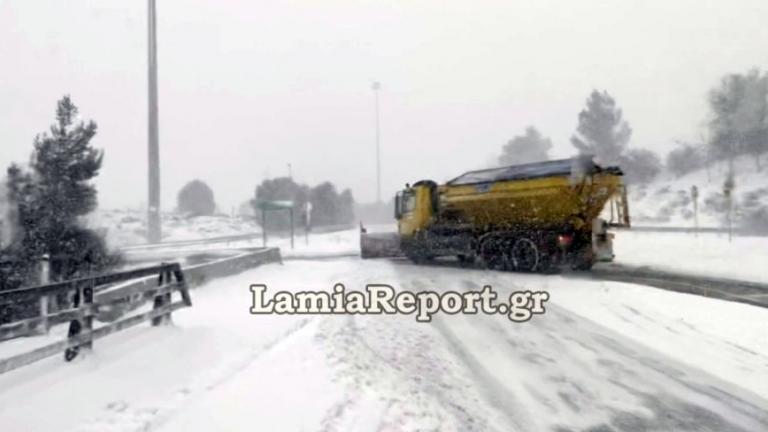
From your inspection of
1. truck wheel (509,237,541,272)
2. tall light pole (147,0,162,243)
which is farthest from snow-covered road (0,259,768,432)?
tall light pole (147,0,162,243)

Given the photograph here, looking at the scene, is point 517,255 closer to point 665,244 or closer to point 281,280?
point 281,280

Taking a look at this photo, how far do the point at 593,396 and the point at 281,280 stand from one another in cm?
1071

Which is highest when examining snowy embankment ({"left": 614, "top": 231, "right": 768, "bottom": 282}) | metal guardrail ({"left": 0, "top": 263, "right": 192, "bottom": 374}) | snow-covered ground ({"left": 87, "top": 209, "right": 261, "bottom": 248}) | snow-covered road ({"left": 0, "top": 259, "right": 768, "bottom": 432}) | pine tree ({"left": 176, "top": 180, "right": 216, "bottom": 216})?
pine tree ({"left": 176, "top": 180, "right": 216, "bottom": 216})

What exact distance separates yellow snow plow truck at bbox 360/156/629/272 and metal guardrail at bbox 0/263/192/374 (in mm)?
11073

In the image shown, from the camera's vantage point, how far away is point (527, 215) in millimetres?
17625

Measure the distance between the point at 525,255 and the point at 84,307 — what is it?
1346 centimetres

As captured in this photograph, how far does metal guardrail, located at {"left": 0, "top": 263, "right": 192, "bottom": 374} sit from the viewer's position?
5523 millimetres

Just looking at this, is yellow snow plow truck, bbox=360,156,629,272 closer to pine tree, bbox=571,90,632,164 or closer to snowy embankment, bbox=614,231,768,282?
snowy embankment, bbox=614,231,768,282

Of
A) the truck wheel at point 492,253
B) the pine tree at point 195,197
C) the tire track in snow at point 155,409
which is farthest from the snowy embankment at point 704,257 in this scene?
the pine tree at point 195,197

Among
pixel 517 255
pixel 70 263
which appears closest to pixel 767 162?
pixel 517 255

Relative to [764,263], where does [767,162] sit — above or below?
above

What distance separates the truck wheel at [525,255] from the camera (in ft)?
56.4

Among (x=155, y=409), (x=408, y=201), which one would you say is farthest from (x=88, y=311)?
(x=408, y=201)

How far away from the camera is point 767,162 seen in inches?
1924
